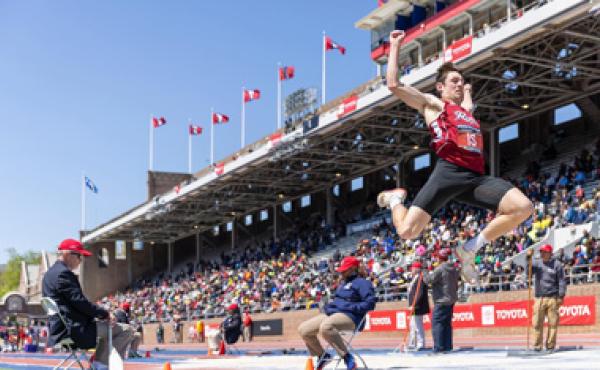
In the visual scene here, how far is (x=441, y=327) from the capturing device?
46.7 ft

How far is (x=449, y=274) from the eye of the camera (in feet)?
46.9

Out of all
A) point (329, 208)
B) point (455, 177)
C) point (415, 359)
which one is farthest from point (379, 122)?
point (455, 177)

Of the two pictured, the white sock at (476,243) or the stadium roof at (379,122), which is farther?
the stadium roof at (379,122)

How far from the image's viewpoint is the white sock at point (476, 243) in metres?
7.82

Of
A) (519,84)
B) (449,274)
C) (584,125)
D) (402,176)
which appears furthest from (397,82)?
(402,176)

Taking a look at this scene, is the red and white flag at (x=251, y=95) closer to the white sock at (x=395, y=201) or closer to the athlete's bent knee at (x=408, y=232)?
the white sock at (x=395, y=201)

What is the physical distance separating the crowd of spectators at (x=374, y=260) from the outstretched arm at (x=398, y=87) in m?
14.2

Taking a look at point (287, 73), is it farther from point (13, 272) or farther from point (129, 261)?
point (13, 272)

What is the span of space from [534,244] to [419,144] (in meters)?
15.3

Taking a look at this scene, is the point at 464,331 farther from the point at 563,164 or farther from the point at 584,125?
the point at 584,125

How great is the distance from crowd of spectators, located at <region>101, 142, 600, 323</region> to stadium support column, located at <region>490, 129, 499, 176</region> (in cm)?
181

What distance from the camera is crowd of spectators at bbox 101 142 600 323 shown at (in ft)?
84.6

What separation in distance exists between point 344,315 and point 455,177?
3.28 m

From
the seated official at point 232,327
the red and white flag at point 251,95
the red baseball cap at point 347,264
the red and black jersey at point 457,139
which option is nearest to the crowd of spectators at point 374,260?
the seated official at point 232,327
